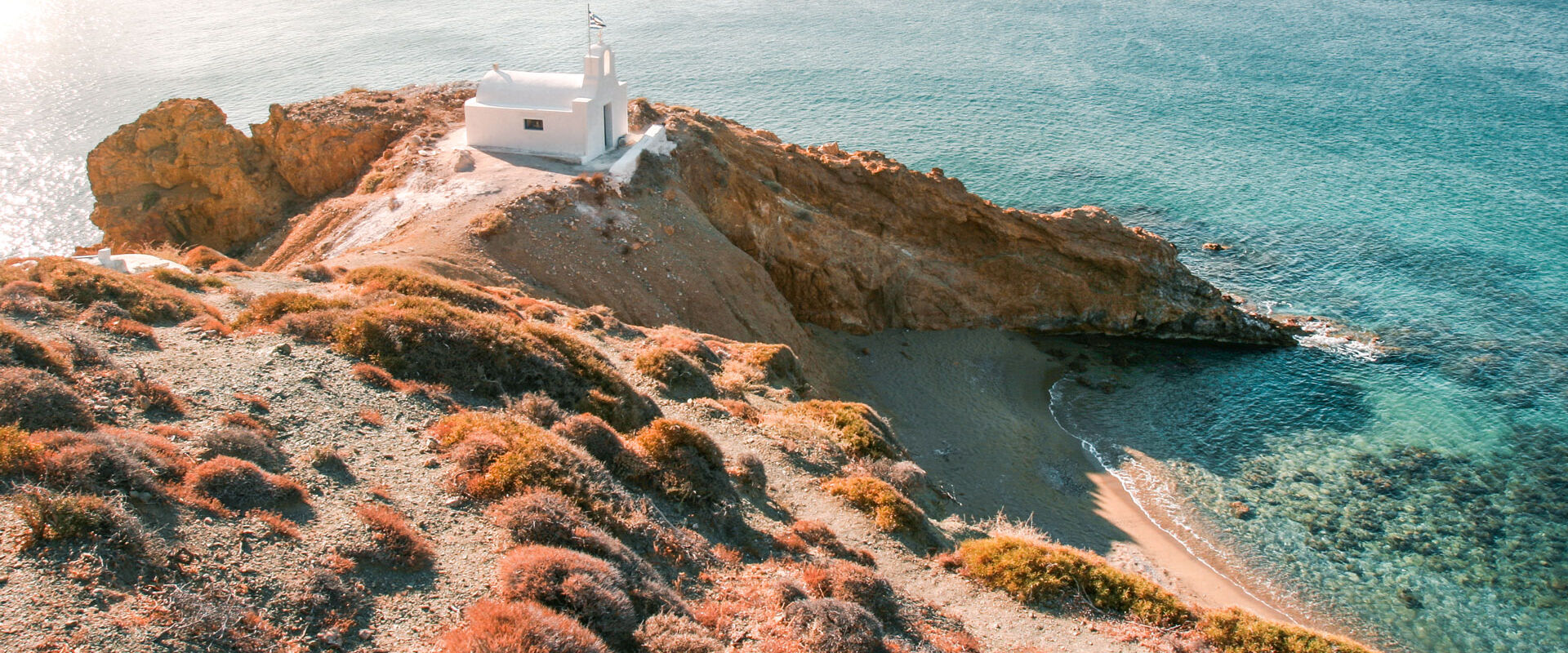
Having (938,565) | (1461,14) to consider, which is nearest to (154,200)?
(938,565)

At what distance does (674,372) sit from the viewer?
23.9 metres

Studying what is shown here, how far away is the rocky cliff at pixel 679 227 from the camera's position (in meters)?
32.5

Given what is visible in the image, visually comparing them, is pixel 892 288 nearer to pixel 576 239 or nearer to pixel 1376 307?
pixel 576 239

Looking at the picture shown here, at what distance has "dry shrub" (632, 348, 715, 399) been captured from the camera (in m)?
23.6

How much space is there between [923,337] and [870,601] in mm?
27195

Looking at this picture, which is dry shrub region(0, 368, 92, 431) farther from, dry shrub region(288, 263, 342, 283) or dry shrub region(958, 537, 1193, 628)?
dry shrub region(958, 537, 1193, 628)

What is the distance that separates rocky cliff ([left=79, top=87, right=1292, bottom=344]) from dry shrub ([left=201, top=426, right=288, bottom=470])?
47.2 ft

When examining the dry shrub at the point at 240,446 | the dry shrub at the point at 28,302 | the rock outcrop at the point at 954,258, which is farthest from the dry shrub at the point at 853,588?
the rock outcrop at the point at 954,258

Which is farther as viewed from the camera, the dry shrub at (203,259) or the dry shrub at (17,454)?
the dry shrub at (203,259)

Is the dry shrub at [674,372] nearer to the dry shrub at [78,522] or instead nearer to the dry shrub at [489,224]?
the dry shrub at [489,224]

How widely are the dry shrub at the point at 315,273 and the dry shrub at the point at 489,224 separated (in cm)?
569

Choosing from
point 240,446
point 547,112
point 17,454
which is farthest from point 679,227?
point 17,454

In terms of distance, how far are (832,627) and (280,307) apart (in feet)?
49.1

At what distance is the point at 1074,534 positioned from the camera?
27.6m
